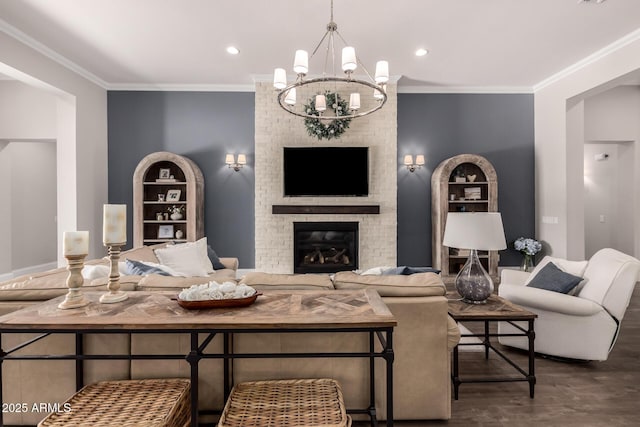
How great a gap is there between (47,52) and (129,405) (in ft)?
15.6

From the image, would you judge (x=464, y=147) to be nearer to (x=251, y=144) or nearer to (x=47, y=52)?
(x=251, y=144)

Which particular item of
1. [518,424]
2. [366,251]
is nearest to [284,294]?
[518,424]

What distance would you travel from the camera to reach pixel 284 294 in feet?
6.17

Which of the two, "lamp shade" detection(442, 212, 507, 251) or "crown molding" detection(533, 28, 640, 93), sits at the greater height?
"crown molding" detection(533, 28, 640, 93)

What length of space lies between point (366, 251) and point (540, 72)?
365cm

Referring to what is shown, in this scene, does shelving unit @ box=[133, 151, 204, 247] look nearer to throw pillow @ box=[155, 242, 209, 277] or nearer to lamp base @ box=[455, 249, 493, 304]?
throw pillow @ box=[155, 242, 209, 277]

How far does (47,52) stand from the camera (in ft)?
14.4

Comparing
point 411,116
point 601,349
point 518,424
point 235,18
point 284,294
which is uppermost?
point 235,18

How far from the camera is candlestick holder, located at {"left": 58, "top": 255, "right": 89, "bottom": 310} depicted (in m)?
1.62

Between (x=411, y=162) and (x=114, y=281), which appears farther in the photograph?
(x=411, y=162)

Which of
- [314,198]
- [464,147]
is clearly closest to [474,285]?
[314,198]

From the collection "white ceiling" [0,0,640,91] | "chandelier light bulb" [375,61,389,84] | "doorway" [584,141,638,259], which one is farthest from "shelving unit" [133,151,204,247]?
"doorway" [584,141,638,259]

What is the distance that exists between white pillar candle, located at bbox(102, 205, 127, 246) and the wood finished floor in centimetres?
165

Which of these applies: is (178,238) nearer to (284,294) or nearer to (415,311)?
(284,294)
